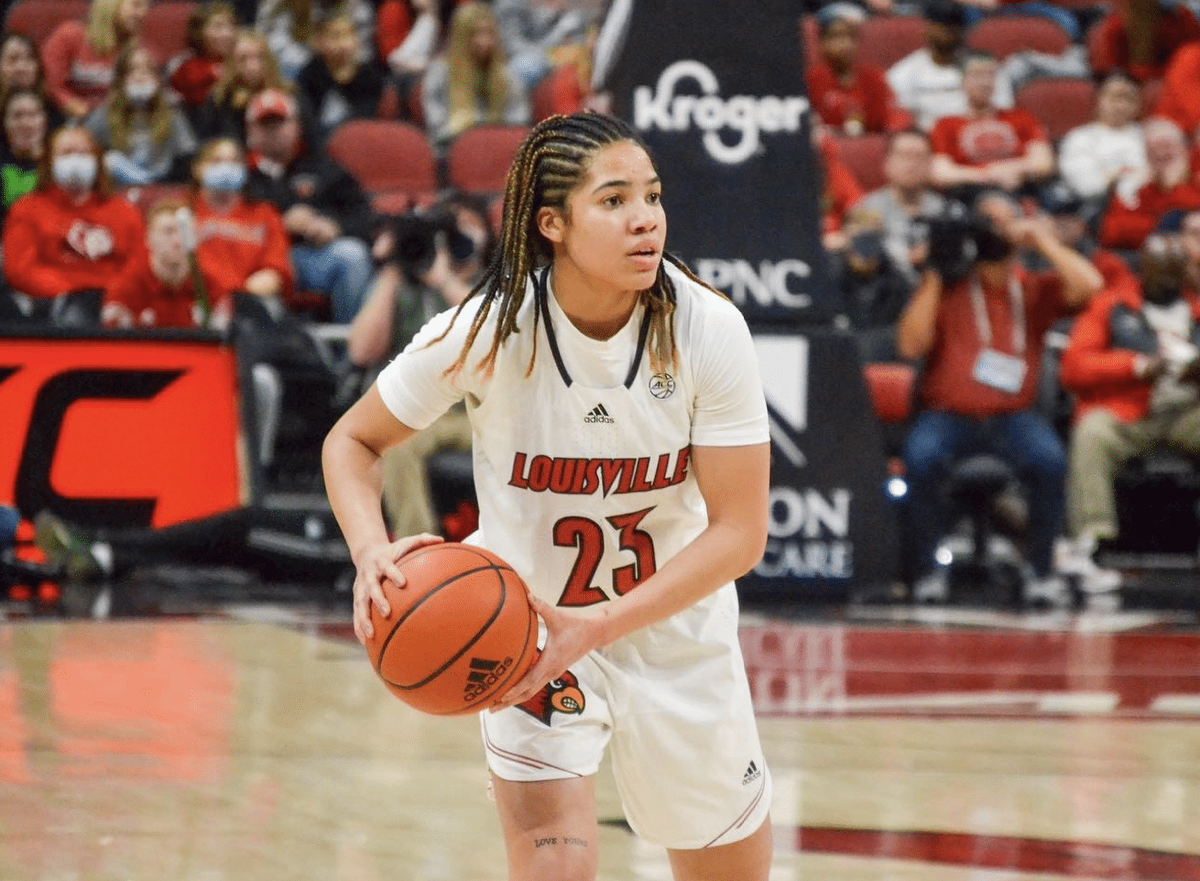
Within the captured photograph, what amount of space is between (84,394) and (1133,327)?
4667mm

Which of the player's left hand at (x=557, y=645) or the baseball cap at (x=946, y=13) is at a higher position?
the baseball cap at (x=946, y=13)

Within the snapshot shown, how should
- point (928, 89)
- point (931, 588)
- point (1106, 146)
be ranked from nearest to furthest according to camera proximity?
point (931, 588) < point (1106, 146) < point (928, 89)

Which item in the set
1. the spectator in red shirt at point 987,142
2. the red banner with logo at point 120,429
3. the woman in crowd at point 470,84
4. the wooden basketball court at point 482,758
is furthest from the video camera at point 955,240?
the red banner with logo at point 120,429

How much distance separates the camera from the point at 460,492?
26.5 feet

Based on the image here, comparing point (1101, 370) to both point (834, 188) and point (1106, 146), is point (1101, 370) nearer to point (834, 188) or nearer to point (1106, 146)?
point (834, 188)

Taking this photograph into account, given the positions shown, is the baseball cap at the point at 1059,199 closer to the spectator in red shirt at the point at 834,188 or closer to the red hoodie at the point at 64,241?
the spectator in red shirt at the point at 834,188

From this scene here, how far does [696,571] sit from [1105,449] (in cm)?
588

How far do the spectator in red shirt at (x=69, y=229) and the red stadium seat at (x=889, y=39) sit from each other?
187 inches

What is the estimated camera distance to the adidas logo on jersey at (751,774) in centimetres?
308

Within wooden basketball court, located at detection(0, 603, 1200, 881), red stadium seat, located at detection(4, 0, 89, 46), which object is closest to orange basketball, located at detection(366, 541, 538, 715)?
wooden basketball court, located at detection(0, 603, 1200, 881)

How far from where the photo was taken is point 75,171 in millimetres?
8836

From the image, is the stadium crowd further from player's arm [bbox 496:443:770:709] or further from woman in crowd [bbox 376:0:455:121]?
player's arm [bbox 496:443:770:709]

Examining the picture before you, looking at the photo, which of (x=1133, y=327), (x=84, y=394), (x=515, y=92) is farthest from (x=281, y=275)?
(x=1133, y=327)

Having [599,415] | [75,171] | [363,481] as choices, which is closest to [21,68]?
[75,171]
